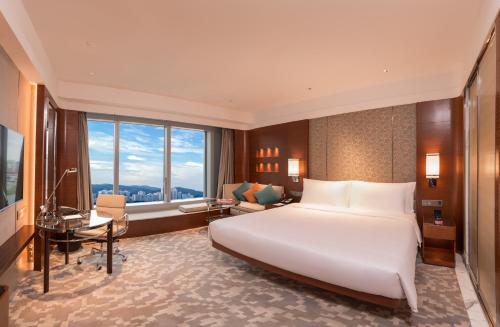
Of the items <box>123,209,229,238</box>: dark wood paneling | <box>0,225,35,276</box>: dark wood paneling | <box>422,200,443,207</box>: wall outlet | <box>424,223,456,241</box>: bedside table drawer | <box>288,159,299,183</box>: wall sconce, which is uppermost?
<box>288,159,299,183</box>: wall sconce

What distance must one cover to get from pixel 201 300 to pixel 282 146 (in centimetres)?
388

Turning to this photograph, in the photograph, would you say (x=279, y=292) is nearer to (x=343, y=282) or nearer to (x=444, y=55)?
(x=343, y=282)

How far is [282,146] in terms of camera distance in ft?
18.8

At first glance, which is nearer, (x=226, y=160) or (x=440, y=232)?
(x=440, y=232)

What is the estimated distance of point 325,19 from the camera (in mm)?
2412

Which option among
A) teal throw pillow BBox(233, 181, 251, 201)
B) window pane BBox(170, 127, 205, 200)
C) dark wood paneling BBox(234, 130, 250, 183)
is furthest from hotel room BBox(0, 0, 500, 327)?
dark wood paneling BBox(234, 130, 250, 183)

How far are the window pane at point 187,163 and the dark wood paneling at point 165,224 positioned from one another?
88 centimetres

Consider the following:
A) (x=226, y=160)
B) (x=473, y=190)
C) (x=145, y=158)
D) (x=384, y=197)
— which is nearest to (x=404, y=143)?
(x=384, y=197)

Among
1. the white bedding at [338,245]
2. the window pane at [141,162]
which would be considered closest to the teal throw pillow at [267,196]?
the white bedding at [338,245]

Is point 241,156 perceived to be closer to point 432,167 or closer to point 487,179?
point 432,167

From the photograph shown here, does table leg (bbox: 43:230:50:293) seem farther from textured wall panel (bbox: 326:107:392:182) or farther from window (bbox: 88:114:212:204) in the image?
textured wall panel (bbox: 326:107:392:182)

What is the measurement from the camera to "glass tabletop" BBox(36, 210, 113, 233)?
268 centimetres

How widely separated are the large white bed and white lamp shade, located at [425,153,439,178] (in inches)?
24.8

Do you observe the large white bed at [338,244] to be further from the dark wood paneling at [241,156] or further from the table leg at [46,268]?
the dark wood paneling at [241,156]
